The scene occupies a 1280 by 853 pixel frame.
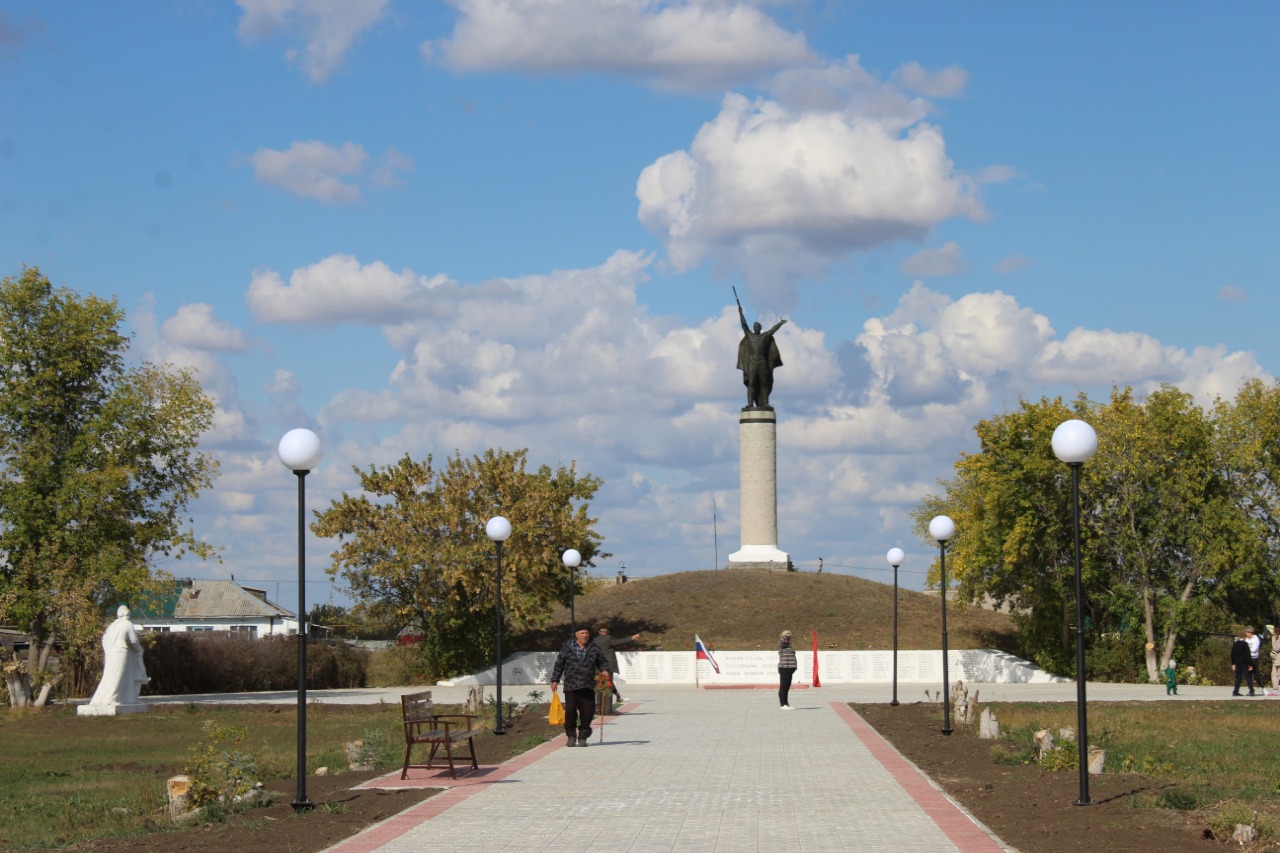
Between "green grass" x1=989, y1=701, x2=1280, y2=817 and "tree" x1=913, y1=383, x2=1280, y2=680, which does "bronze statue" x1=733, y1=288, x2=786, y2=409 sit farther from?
"green grass" x1=989, y1=701, x2=1280, y2=817

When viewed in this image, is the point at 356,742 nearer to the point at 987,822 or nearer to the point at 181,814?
the point at 181,814

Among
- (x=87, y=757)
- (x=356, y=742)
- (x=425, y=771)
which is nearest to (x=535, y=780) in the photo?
(x=425, y=771)

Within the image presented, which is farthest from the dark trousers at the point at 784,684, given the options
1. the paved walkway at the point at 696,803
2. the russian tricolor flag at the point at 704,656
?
the russian tricolor flag at the point at 704,656

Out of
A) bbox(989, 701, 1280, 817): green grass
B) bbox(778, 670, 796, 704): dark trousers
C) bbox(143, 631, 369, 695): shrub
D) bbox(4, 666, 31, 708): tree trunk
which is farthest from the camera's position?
bbox(143, 631, 369, 695): shrub

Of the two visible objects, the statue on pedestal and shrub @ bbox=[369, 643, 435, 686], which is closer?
the statue on pedestal

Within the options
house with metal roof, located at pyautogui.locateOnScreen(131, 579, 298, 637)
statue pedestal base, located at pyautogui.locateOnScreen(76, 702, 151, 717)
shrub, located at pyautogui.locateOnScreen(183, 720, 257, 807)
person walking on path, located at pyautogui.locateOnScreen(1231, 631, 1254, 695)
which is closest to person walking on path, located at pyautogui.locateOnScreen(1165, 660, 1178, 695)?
person walking on path, located at pyautogui.locateOnScreen(1231, 631, 1254, 695)

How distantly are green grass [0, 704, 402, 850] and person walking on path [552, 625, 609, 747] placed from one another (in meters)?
2.41

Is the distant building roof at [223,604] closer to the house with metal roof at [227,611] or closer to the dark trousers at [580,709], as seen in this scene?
the house with metal roof at [227,611]

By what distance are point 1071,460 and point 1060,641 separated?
89.5ft

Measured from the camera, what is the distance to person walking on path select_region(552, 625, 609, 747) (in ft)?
60.8

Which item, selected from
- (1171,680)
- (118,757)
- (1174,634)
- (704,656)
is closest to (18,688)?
(118,757)

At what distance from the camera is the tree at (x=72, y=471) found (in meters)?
30.8

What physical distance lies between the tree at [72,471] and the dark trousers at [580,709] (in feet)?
49.9

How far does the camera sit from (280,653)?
3906 cm
